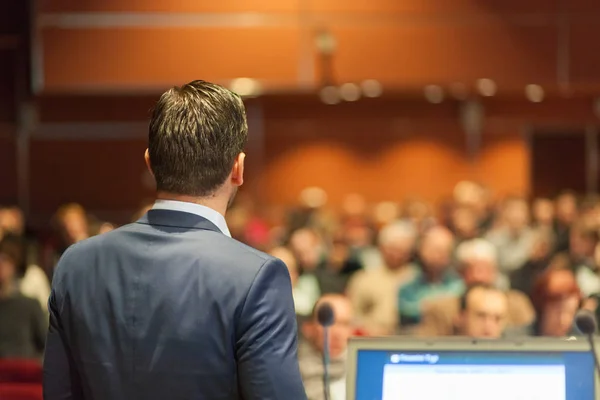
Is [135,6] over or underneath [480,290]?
over

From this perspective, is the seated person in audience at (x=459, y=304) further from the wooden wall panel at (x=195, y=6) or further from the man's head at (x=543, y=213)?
the wooden wall panel at (x=195, y=6)

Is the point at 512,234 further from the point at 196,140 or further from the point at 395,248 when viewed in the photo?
the point at 196,140

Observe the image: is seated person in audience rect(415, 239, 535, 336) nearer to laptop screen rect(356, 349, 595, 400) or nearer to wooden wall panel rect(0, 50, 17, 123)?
laptop screen rect(356, 349, 595, 400)

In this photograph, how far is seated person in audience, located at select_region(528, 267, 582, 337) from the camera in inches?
225

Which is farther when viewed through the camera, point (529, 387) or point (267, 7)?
point (267, 7)

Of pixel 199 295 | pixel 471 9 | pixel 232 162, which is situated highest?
pixel 471 9

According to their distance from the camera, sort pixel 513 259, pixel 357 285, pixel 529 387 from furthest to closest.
A: pixel 513 259 → pixel 357 285 → pixel 529 387

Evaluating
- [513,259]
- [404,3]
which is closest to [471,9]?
[404,3]

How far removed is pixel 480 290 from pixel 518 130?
6.60m

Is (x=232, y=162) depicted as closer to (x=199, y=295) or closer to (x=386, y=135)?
(x=199, y=295)

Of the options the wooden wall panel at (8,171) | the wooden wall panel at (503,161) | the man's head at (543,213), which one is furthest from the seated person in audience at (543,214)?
the wooden wall panel at (8,171)

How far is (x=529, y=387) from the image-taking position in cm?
222

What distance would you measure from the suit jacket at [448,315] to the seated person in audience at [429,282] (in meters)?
0.37

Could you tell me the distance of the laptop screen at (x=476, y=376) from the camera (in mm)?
2213
